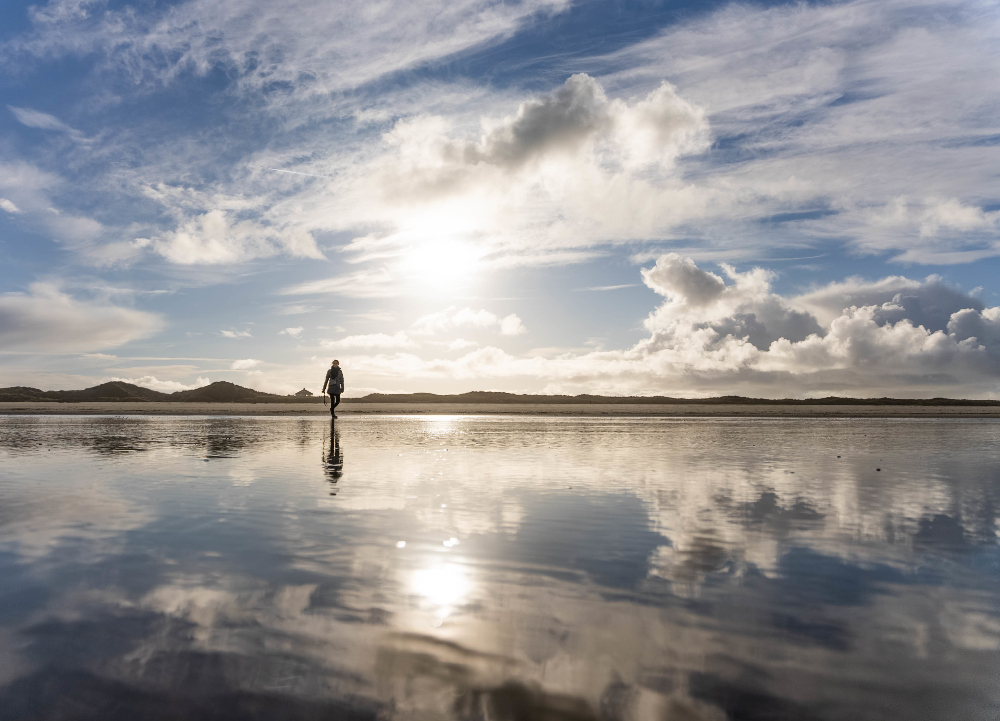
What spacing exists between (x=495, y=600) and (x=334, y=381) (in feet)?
107

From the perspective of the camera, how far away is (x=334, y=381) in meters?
36.2

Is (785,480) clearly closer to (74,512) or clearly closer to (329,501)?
(329,501)

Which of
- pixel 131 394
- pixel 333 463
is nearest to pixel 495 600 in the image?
pixel 333 463

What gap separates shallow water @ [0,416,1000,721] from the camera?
3457 millimetres

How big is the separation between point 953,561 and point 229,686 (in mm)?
7208

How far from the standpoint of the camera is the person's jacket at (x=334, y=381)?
35.8 meters

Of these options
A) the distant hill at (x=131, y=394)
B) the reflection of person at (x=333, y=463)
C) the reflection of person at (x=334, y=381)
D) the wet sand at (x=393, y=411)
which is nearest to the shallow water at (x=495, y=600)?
the reflection of person at (x=333, y=463)

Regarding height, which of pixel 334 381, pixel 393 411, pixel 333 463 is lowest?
pixel 333 463

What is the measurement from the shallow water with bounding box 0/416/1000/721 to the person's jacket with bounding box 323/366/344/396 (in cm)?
2446

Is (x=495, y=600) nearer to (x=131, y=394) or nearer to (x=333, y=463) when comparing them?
(x=333, y=463)

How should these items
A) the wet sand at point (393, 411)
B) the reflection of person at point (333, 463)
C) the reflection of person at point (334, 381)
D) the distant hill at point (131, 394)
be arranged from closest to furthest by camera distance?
the reflection of person at point (333, 463), the reflection of person at point (334, 381), the wet sand at point (393, 411), the distant hill at point (131, 394)

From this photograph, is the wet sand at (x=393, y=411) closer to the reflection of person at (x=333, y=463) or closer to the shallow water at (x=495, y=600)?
the reflection of person at (x=333, y=463)

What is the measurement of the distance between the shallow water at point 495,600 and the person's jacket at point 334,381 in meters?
24.5

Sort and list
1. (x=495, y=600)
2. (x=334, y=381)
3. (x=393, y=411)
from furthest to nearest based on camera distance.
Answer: (x=393, y=411)
(x=334, y=381)
(x=495, y=600)
